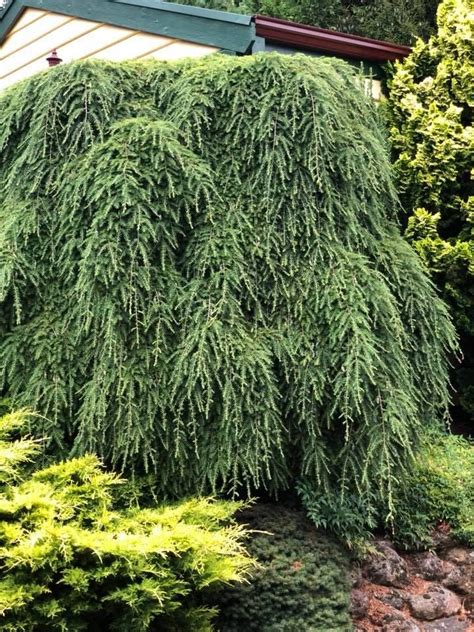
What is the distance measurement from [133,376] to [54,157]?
4.86ft

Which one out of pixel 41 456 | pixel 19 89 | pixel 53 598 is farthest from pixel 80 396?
pixel 19 89

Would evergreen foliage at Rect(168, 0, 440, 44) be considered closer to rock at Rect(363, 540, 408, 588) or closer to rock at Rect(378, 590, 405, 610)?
rock at Rect(363, 540, 408, 588)

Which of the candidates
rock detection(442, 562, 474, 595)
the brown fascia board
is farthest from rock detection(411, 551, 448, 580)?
the brown fascia board

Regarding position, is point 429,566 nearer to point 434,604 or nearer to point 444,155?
point 434,604

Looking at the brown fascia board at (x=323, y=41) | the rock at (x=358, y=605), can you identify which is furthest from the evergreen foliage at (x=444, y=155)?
the rock at (x=358, y=605)

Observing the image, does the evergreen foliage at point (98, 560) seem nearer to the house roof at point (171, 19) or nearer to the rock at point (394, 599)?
the rock at point (394, 599)

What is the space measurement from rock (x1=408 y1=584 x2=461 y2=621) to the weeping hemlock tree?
73 centimetres

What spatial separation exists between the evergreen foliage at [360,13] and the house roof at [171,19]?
16.1ft

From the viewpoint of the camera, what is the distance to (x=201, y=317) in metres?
3.73

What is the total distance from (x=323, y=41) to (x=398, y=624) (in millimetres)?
4295

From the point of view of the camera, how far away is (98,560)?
2760 millimetres

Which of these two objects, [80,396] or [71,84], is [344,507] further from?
[71,84]

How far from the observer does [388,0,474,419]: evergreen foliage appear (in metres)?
5.48

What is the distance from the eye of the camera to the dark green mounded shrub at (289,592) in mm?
3406
